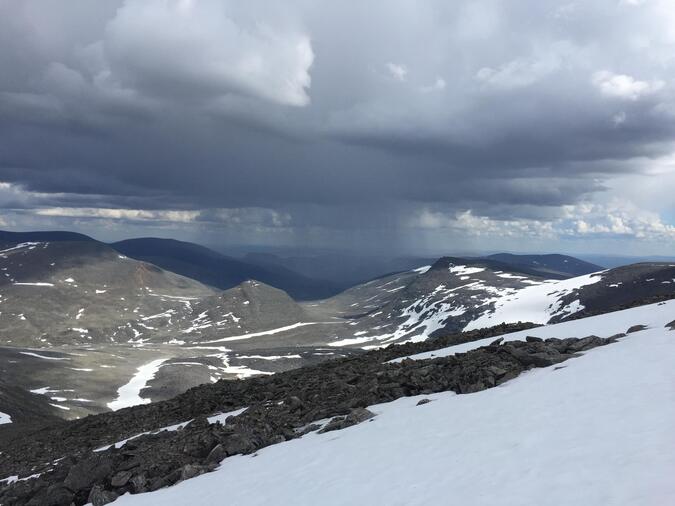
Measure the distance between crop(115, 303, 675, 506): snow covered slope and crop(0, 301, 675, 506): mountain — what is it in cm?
5

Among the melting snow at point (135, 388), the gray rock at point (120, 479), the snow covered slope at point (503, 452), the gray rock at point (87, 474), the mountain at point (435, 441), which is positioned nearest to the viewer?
the snow covered slope at point (503, 452)

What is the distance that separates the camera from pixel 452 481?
37.0 feet

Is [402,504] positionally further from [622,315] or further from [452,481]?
[622,315]

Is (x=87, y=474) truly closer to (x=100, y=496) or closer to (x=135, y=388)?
(x=100, y=496)

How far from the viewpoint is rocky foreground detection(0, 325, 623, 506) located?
19578 millimetres

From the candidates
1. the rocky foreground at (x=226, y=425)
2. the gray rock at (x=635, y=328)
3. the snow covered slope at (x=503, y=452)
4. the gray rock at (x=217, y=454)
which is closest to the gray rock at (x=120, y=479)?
the rocky foreground at (x=226, y=425)

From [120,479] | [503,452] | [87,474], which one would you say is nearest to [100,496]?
[120,479]

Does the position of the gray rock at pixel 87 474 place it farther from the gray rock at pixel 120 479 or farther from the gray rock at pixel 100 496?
the gray rock at pixel 100 496

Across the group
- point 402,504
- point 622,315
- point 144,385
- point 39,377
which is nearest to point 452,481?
point 402,504

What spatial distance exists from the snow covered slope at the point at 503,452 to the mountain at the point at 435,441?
0.05 metres

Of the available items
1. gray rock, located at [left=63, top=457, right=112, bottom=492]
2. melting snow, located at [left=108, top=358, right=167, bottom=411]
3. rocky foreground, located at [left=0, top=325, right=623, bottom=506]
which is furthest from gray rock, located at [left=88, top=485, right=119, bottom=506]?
melting snow, located at [left=108, top=358, right=167, bottom=411]

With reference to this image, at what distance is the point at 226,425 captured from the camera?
24.6 m

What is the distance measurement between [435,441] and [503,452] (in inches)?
118

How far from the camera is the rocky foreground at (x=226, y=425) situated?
19.6 m
